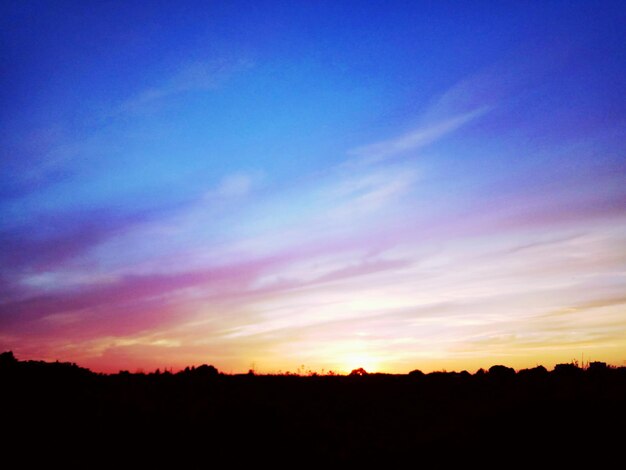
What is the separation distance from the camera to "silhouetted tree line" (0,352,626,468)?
14.9 m

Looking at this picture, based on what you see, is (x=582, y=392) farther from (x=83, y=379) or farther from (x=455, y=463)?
(x=83, y=379)

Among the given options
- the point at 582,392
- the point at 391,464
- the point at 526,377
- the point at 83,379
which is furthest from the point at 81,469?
the point at 526,377

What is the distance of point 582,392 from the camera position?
18656mm

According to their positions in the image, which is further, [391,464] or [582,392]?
[582,392]

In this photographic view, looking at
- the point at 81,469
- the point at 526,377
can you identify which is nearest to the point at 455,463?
the point at 81,469

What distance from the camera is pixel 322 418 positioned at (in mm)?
18781

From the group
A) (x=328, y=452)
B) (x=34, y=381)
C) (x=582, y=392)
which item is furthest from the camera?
(x=34, y=381)

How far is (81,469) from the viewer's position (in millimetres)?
14391

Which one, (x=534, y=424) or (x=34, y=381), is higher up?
(x=34, y=381)

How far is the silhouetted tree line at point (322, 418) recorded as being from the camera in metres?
14.9

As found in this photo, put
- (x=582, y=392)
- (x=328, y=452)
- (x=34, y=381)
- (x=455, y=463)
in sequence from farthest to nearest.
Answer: (x=34, y=381)
(x=582, y=392)
(x=328, y=452)
(x=455, y=463)

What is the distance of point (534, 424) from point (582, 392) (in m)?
4.01

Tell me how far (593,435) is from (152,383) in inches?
741

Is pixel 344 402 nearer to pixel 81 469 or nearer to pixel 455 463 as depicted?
pixel 455 463
